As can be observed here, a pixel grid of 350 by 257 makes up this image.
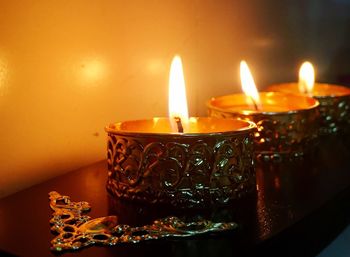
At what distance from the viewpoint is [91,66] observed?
0.58m

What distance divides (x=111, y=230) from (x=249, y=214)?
13 cm

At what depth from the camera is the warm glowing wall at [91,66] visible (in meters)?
0.50

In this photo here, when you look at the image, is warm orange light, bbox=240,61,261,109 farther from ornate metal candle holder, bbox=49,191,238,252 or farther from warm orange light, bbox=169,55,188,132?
ornate metal candle holder, bbox=49,191,238,252

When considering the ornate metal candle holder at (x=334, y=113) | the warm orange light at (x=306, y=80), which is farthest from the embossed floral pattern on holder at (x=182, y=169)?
the warm orange light at (x=306, y=80)

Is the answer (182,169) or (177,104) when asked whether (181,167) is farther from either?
(177,104)

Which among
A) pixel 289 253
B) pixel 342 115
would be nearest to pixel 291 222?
pixel 289 253

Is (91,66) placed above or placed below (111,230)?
above

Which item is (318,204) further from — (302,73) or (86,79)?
(302,73)

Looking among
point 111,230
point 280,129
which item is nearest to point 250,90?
point 280,129

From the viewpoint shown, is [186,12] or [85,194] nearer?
[85,194]

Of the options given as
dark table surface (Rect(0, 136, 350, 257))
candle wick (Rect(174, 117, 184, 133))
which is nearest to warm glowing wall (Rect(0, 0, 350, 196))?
dark table surface (Rect(0, 136, 350, 257))

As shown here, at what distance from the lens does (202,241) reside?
1.15 feet

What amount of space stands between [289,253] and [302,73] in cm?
58

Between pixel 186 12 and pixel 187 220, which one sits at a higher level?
pixel 186 12
